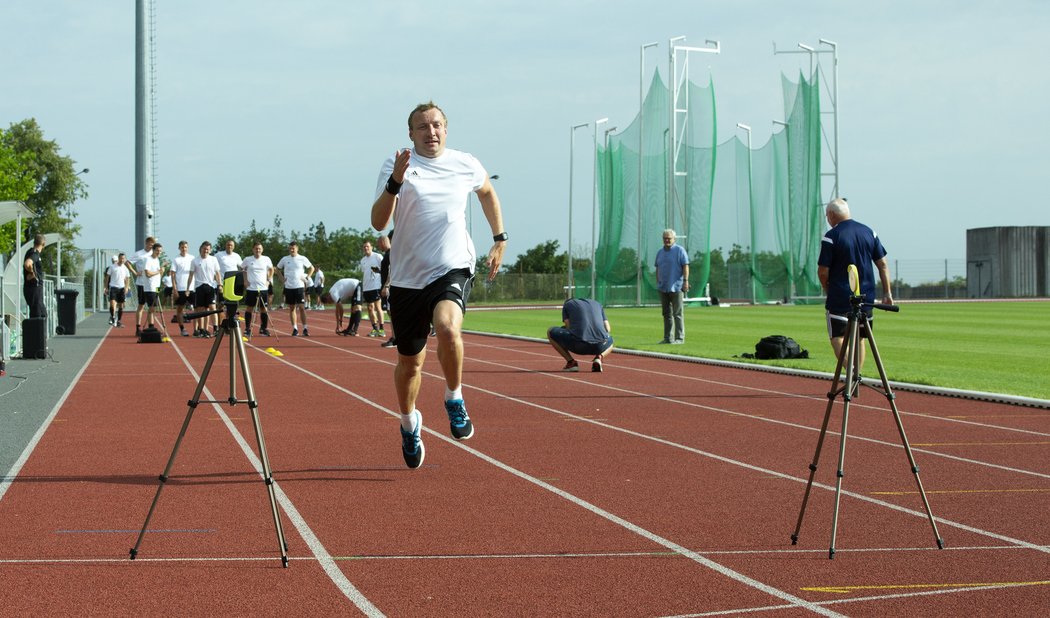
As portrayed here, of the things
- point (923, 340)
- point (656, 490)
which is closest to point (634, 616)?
point (656, 490)

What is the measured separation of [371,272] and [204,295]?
3304 millimetres

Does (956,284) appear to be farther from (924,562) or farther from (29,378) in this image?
(924,562)

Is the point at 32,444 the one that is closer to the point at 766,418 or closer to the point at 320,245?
the point at 766,418

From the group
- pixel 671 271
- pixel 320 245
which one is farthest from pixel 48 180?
pixel 671 271

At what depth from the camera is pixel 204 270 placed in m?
23.6

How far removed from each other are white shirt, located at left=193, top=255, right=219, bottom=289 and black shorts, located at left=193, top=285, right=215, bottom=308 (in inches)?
3.9

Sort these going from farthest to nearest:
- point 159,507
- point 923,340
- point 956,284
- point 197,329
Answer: point 956,284 < point 197,329 < point 923,340 < point 159,507

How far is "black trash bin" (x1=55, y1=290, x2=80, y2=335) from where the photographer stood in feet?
90.1

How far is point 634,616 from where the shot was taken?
426cm

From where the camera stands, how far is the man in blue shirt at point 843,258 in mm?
11055

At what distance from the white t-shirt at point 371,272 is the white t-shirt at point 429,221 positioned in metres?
16.5

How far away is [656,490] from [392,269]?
2.03m

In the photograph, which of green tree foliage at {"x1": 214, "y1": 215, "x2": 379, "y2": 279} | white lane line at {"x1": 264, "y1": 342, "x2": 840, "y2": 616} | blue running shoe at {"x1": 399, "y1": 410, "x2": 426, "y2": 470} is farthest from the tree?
blue running shoe at {"x1": 399, "y1": 410, "x2": 426, "y2": 470}

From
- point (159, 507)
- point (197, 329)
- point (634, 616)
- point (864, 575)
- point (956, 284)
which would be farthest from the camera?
point (956, 284)
